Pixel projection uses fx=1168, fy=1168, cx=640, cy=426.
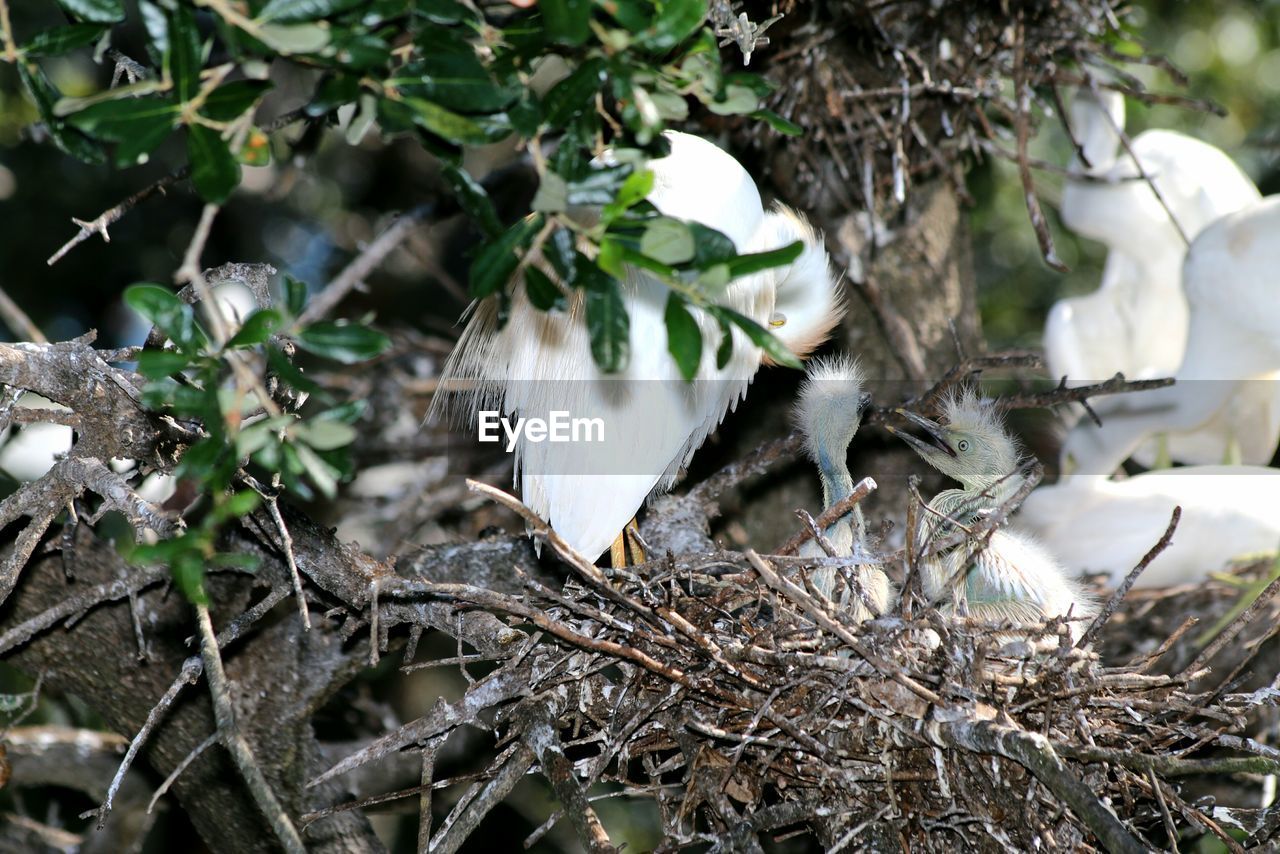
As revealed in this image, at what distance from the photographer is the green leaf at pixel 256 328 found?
2.92 ft

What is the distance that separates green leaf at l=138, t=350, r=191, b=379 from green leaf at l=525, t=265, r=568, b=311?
274mm

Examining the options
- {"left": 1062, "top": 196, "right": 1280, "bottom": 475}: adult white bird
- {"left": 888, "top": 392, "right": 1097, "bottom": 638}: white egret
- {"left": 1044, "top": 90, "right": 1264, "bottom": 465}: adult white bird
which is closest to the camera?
{"left": 888, "top": 392, "right": 1097, "bottom": 638}: white egret

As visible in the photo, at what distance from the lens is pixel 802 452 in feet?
6.68

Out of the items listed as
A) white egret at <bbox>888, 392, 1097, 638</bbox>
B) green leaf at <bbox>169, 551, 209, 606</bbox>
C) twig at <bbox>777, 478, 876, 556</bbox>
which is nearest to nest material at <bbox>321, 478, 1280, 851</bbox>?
twig at <bbox>777, 478, 876, 556</bbox>

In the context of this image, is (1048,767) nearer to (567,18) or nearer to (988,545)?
(988,545)

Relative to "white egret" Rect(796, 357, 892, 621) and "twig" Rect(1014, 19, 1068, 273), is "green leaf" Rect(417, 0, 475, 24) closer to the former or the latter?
"white egret" Rect(796, 357, 892, 621)

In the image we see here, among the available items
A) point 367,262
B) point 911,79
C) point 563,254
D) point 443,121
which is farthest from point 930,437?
point 443,121

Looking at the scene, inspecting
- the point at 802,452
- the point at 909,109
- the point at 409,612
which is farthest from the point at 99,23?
the point at 909,109

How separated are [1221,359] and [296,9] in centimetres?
Answer: 232

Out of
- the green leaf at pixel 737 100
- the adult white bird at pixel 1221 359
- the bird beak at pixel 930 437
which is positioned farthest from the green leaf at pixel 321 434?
the adult white bird at pixel 1221 359

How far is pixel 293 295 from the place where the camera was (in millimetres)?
894

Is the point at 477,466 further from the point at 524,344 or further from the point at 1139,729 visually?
the point at 1139,729

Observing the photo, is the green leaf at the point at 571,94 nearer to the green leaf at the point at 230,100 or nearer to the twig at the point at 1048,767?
the green leaf at the point at 230,100

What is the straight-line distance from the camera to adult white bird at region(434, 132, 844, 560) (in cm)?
188
